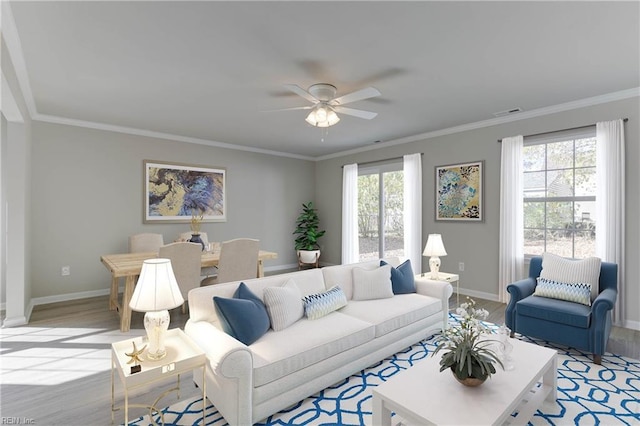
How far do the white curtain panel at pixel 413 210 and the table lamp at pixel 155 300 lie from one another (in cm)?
444

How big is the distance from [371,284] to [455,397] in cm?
165

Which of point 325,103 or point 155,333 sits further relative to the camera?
point 325,103

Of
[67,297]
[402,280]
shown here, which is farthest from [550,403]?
[67,297]

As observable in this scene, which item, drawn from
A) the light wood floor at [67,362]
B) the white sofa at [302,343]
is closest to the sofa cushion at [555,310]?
the light wood floor at [67,362]

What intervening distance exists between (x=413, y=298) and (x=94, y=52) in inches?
145

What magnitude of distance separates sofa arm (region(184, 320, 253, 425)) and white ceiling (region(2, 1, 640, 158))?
6.99 feet

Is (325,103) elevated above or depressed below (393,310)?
above

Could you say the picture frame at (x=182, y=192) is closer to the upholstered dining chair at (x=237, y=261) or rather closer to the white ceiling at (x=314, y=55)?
the white ceiling at (x=314, y=55)

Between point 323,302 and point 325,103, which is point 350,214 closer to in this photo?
point 325,103

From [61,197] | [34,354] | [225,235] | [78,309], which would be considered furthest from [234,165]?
[34,354]

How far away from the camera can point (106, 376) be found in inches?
103

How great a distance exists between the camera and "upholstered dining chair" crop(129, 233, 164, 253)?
4.71m

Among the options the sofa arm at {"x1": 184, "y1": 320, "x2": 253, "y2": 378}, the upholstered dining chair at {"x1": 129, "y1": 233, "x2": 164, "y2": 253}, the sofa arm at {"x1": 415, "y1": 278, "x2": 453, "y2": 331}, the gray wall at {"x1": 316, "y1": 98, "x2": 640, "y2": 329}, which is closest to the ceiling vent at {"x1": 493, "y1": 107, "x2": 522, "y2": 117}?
the gray wall at {"x1": 316, "y1": 98, "x2": 640, "y2": 329}

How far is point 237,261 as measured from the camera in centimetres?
401
